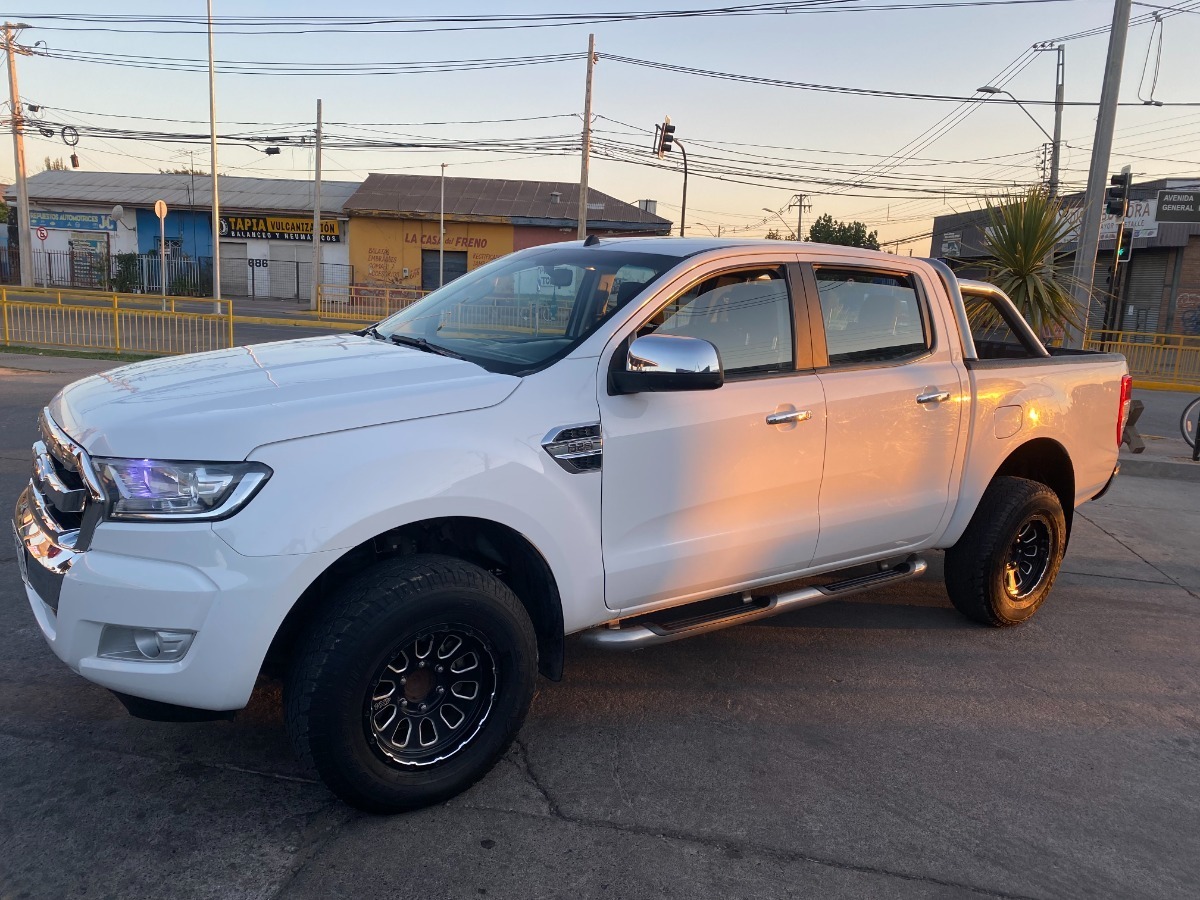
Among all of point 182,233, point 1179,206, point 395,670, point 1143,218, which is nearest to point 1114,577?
point 395,670

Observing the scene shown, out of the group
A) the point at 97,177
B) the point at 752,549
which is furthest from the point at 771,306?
the point at 97,177

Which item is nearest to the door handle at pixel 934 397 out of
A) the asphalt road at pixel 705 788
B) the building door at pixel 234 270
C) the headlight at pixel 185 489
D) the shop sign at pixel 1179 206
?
the asphalt road at pixel 705 788

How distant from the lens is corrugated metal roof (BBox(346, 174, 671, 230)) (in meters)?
41.2

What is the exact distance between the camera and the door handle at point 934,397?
14.2 ft

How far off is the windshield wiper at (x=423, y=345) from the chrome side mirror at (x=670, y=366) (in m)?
0.70

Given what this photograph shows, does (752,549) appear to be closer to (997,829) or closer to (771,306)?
(771,306)

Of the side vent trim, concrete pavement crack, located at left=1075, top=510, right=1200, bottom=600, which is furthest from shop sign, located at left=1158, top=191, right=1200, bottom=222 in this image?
the side vent trim

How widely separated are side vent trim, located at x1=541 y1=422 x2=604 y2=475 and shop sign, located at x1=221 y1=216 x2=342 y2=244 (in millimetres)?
43595

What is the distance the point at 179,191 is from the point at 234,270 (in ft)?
18.2

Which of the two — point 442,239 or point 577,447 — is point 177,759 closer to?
point 577,447

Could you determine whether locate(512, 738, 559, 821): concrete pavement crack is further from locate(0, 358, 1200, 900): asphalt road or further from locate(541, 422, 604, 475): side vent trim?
locate(541, 422, 604, 475): side vent trim

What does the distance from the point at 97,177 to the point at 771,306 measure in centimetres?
5397

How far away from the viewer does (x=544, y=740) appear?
364 cm

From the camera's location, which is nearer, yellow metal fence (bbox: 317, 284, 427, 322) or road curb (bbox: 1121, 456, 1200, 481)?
road curb (bbox: 1121, 456, 1200, 481)
